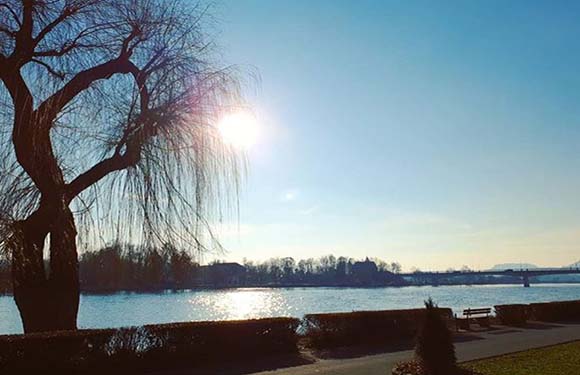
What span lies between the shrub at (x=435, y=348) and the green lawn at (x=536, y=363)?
1776mm

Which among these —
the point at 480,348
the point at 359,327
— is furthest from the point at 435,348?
the point at 359,327

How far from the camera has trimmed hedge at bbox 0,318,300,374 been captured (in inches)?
404

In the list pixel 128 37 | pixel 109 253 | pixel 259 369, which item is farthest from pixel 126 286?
pixel 128 37

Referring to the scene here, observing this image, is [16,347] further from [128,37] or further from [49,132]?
[128,37]

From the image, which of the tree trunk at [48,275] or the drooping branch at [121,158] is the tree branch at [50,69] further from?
the tree trunk at [48,275]

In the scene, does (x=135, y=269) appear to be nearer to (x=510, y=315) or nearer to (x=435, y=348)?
(x=435, y=348)

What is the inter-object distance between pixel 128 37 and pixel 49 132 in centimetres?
276

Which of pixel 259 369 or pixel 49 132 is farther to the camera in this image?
pixel 259 369

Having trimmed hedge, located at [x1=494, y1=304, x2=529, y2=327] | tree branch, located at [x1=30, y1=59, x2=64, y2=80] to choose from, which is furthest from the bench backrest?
tree branch, located at [x1=30, y1=59, x2=64, y2=80]

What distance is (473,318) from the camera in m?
23.1

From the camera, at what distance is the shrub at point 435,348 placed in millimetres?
9109

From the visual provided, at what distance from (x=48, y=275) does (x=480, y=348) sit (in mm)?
10730

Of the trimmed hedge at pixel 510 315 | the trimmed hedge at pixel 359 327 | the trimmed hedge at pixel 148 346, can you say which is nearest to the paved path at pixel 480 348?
the trimmed hedge at pixel 510 315

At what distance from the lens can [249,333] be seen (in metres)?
14.0
